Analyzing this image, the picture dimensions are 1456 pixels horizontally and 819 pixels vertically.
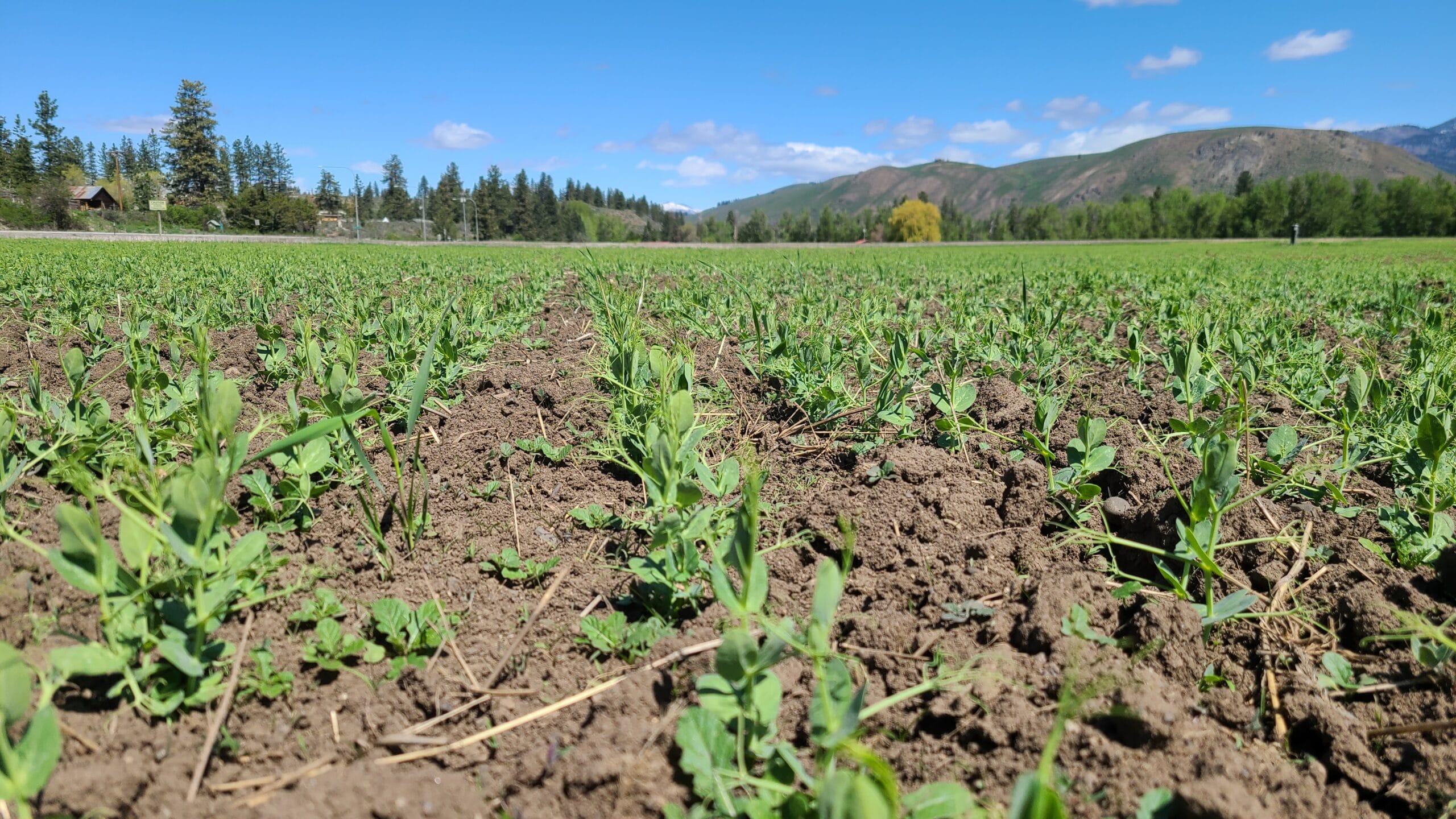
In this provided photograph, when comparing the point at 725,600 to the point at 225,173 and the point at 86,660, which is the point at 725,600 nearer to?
the point at 86,660

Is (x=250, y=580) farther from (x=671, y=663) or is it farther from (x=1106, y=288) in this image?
(x=1106, y=288)

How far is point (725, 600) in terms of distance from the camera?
124 cm

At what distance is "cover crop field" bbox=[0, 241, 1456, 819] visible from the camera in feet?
3.88

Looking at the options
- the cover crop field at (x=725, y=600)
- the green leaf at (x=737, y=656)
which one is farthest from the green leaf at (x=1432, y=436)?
the green leaf at (x=737, y=656)

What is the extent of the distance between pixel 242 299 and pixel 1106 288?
32.8 feet

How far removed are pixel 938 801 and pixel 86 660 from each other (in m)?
1.39

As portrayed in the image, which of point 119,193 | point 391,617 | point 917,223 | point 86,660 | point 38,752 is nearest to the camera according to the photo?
point 38,752

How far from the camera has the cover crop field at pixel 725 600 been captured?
1.18 meters

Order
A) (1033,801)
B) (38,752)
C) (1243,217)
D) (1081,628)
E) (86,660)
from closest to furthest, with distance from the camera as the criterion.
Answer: (1033,801), (38,752), (86,660), (1081,628), (1243,217)

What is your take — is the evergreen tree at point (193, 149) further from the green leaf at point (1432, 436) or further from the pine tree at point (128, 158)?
the green leaf at point (1432, 436)

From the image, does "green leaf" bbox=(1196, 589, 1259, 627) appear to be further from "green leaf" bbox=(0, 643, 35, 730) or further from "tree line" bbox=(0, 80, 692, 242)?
"tree line" bbox=(0, 80, 692, 242)

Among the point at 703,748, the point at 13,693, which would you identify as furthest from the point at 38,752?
the point at 703,748

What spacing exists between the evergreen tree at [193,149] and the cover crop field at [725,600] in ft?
311

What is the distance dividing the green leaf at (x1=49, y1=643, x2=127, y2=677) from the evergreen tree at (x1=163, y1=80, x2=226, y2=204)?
95730 mm
